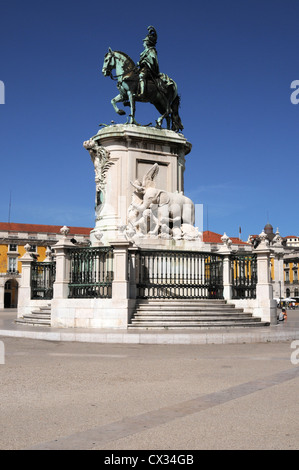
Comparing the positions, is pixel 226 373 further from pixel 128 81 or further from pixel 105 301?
pixel 128 81

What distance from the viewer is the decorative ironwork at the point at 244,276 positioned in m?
17.4

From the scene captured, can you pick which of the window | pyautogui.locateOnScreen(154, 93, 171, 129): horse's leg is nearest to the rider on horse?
pyautogui.locateOnScreen(154, 93, 171, 129): horse's leg

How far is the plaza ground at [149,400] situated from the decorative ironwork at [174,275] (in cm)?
552

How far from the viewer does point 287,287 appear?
359 feet

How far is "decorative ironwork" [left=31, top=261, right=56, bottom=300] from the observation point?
63.5ft

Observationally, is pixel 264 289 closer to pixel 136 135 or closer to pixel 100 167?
pixel 136 135

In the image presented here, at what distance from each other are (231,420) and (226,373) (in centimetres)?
297

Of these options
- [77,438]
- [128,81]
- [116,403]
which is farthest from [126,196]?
[77,438]

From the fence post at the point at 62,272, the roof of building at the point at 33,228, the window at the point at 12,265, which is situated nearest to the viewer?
the fence post at the point at 62,272

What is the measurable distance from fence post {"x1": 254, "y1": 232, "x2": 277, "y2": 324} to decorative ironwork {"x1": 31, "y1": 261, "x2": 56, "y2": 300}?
7842 mm

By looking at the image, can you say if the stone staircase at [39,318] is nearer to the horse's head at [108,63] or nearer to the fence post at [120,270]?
the fence post at [120,270]

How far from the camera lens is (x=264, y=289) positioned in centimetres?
1641

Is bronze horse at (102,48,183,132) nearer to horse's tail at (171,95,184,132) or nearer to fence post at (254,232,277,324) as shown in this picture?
horse's tail at (171,95,184,132)

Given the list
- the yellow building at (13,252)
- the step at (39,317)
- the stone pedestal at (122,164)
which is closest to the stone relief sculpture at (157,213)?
the stone pedestal at (122,164)
